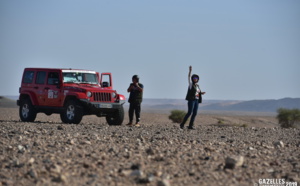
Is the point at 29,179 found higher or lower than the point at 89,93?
lower

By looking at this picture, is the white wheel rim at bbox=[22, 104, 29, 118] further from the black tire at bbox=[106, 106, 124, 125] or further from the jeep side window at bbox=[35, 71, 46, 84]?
the black tire at bbox=[106, 106, 124, 125]

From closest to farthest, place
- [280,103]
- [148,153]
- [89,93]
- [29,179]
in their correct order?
[29,179] → [148,153] → [89,93] → [280,103]

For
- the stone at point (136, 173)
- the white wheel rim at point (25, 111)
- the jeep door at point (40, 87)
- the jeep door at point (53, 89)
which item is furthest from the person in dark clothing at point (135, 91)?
the stone at point (136, 173)

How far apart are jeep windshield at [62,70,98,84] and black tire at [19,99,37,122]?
6.35 feet

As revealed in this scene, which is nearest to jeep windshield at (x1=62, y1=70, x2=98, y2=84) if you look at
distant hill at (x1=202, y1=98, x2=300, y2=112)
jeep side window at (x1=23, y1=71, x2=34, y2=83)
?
jeep side window at (x1=23, y1=71, x2=34, y2=83)

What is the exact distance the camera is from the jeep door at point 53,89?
21.2 m

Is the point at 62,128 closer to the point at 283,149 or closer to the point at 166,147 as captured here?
the point at 166,147

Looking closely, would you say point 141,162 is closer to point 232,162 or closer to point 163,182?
point 232,162

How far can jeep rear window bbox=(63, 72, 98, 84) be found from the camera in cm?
2134

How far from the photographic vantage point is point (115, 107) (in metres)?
21.3

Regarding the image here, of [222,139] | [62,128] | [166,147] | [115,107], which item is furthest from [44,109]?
[166,147]

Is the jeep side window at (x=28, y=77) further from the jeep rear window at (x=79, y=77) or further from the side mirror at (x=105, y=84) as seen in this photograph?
the side mirror at (x=105, y=84)

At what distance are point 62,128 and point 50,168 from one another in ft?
28.1

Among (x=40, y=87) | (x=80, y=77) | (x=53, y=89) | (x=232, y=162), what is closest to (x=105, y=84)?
(x=80, y=77)
